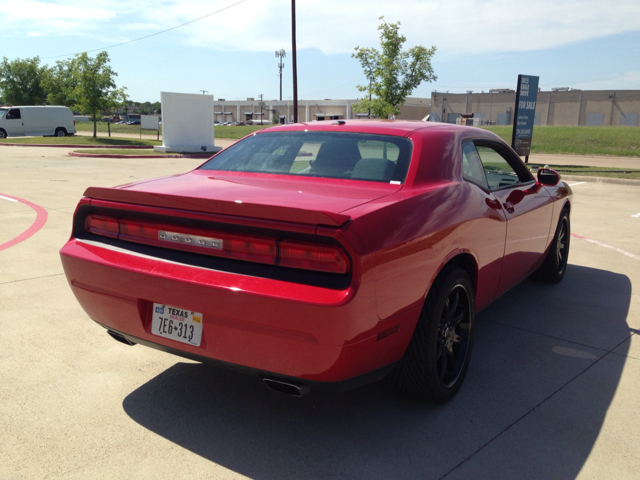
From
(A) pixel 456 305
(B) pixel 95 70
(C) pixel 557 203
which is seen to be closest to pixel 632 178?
(C) pixel 557 203

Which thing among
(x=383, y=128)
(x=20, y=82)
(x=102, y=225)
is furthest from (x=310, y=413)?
(x=20, y=82)

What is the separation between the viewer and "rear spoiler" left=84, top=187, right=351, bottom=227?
2.45 metres

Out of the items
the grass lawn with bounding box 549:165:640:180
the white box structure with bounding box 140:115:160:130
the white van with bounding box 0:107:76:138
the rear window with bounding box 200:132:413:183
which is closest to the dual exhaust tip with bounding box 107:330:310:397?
the rear window with bounding box 200:132:413:183

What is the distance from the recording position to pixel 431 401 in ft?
10.4

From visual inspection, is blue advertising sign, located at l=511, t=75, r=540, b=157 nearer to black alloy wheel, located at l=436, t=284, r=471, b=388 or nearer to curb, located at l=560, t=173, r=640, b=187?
curb, located at l=560, t=173, r=640, b=187

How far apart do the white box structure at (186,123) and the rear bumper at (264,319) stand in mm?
23785

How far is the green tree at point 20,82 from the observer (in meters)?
61.1

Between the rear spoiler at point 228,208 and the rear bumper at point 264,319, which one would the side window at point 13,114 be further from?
the rear bumper at point 264,319

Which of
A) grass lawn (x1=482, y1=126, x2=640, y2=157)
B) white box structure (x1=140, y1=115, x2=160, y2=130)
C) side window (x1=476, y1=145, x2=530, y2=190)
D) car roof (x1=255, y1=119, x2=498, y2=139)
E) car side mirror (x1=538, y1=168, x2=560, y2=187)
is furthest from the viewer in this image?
white box structure (x1=140, y1=115, x2=160, y2=130)

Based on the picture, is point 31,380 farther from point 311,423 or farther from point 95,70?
point 95,70

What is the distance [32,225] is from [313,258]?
6.46 m

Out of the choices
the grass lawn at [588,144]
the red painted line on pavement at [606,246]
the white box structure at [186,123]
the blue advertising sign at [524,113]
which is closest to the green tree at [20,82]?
the white box structure at [186,123]

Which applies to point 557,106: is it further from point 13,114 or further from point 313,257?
point 313,257

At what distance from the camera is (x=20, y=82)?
6159cm
